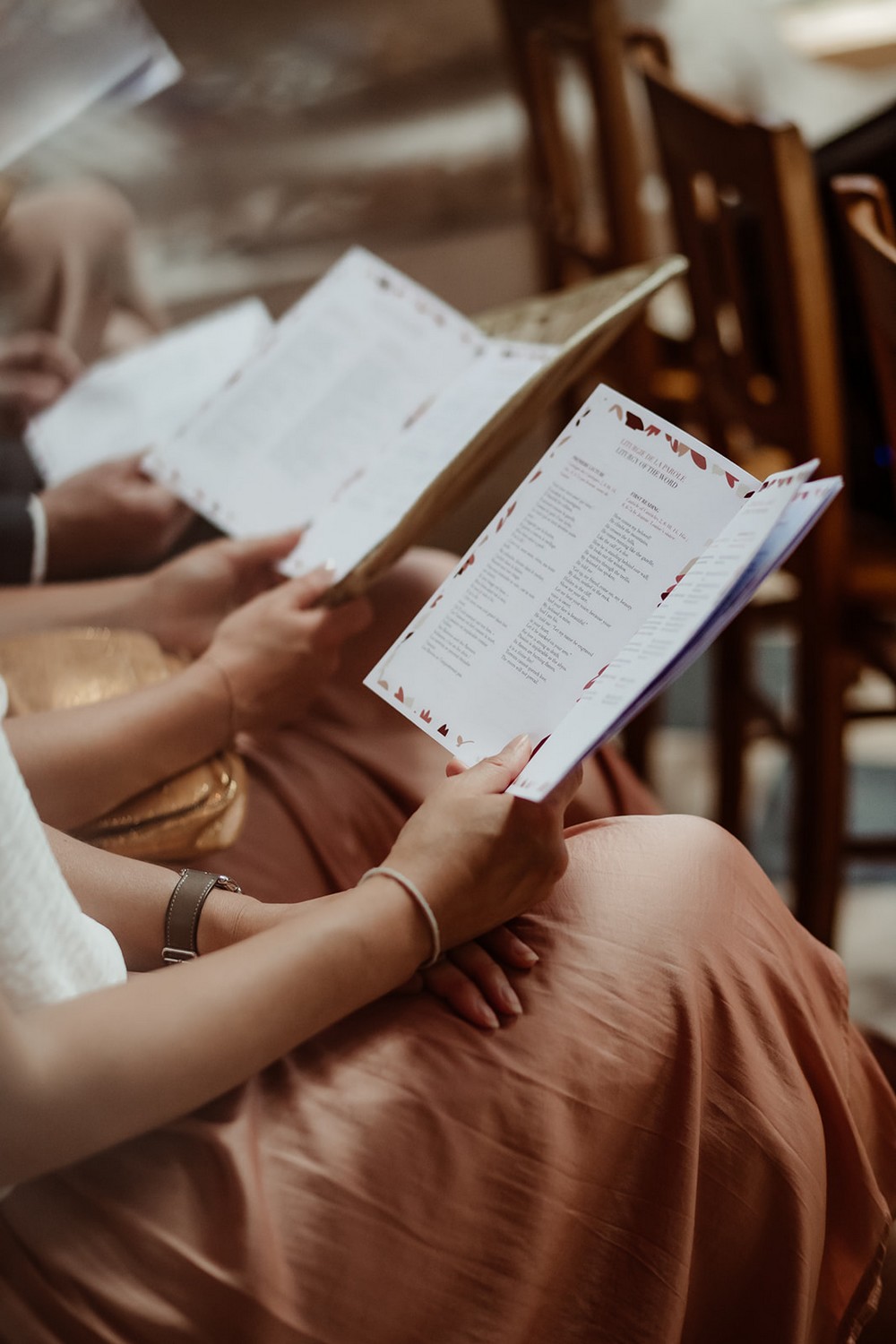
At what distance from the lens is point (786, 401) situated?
103 cm

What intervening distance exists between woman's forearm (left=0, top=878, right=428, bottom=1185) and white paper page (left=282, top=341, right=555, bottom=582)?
30 centimetres

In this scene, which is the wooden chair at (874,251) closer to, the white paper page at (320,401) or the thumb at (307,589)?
the white paper page at (320,401)

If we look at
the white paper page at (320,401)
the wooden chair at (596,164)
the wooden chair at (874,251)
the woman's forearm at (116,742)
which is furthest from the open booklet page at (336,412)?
the wooden chair at (596,164)

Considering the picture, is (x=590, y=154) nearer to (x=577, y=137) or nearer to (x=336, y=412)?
(x=577, y=137)

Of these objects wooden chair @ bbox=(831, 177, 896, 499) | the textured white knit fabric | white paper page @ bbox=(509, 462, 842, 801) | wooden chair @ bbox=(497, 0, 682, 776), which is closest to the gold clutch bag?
the textured white knit fabric

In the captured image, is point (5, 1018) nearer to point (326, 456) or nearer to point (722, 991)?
point (722, 991)

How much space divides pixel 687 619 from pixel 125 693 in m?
0.37

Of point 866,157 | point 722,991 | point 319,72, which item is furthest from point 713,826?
point 319,72

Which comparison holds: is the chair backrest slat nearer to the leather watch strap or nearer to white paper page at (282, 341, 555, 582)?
white paper page at (282, 341, 555, 582)

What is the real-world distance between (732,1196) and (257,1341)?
0.20 m

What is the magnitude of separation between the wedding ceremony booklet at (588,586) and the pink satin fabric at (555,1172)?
3.6 inches

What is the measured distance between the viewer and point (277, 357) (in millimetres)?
877

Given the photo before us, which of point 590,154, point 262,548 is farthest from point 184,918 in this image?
point 590,154

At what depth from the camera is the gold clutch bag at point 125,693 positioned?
60cm
